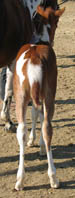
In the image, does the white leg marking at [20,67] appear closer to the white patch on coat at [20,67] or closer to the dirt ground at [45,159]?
the white patch on coat at [20,67]

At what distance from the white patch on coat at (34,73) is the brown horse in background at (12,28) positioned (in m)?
1.20

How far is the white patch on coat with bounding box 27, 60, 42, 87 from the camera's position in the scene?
3.79m

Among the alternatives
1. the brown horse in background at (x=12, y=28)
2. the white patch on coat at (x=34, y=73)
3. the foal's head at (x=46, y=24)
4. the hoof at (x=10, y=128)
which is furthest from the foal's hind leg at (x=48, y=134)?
the hoof at (x=10, y=128)

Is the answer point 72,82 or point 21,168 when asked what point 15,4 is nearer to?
point 21,168

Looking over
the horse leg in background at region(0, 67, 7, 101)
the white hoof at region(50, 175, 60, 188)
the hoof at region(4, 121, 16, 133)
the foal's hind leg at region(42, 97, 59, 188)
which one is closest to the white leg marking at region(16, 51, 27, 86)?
the foal's hind leg at region(42, 97, 59, 188)

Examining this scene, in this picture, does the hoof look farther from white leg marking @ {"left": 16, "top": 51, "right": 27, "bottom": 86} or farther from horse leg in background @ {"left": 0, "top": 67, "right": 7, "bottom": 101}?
white leg marking @ {"left": 16, "top": 51, "right": 27, "bottom": 86}

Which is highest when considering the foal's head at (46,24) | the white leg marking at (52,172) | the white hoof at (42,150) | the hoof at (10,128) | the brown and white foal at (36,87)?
the foal's head at (46,24)

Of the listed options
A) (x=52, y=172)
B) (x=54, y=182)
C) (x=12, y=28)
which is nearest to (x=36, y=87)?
(x=52, y=172)

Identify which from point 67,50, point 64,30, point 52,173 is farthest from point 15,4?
point 64,30

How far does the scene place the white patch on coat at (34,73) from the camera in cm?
379

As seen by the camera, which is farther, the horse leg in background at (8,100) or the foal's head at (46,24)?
the horse leg in background at (8,100)

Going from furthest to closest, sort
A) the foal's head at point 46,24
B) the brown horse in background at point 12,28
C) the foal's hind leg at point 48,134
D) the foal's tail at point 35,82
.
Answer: the brown horse in background at point 12,28
the foal's head at point 46,24
the foal's hind leg at point 48,134
the foal's tail at point 35,82

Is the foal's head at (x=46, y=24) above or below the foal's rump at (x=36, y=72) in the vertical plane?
above

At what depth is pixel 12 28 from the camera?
5000 mm
